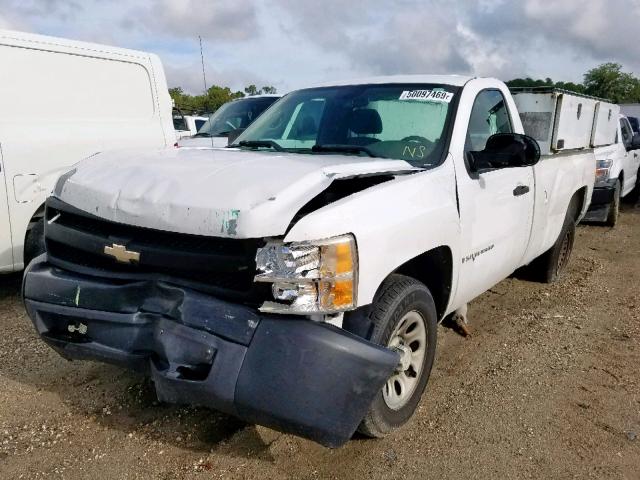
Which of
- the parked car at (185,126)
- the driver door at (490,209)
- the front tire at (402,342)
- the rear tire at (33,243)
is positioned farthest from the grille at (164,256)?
the parked car at (185,126)

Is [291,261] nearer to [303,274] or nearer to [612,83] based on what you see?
[303,274]

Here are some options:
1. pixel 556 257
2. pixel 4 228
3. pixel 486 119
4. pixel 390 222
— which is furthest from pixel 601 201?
pixel 4 228

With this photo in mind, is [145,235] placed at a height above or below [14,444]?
above

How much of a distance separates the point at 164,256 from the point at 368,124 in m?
1.73

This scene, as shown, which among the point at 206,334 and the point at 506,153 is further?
the point at 506,153

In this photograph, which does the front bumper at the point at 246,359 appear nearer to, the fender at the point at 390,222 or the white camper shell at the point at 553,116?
the fender at the point at 390,222

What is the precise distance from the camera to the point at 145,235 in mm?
2588

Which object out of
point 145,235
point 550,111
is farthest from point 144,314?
point 550,111

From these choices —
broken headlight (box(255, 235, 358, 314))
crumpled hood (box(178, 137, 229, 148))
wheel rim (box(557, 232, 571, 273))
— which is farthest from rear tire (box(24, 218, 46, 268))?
wheel rim (box(557, 232, 571, 273))

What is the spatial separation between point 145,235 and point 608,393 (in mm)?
2902

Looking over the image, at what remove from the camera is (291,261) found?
7.53 ft

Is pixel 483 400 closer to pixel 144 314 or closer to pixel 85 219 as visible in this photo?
pixel 144 314

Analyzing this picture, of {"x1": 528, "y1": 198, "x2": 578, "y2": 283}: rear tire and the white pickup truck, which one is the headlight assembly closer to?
{"x1": 528, "y1": 198, "x2": 578, "y2": 283}: rear tire

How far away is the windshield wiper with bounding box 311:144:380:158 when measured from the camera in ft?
11.2
